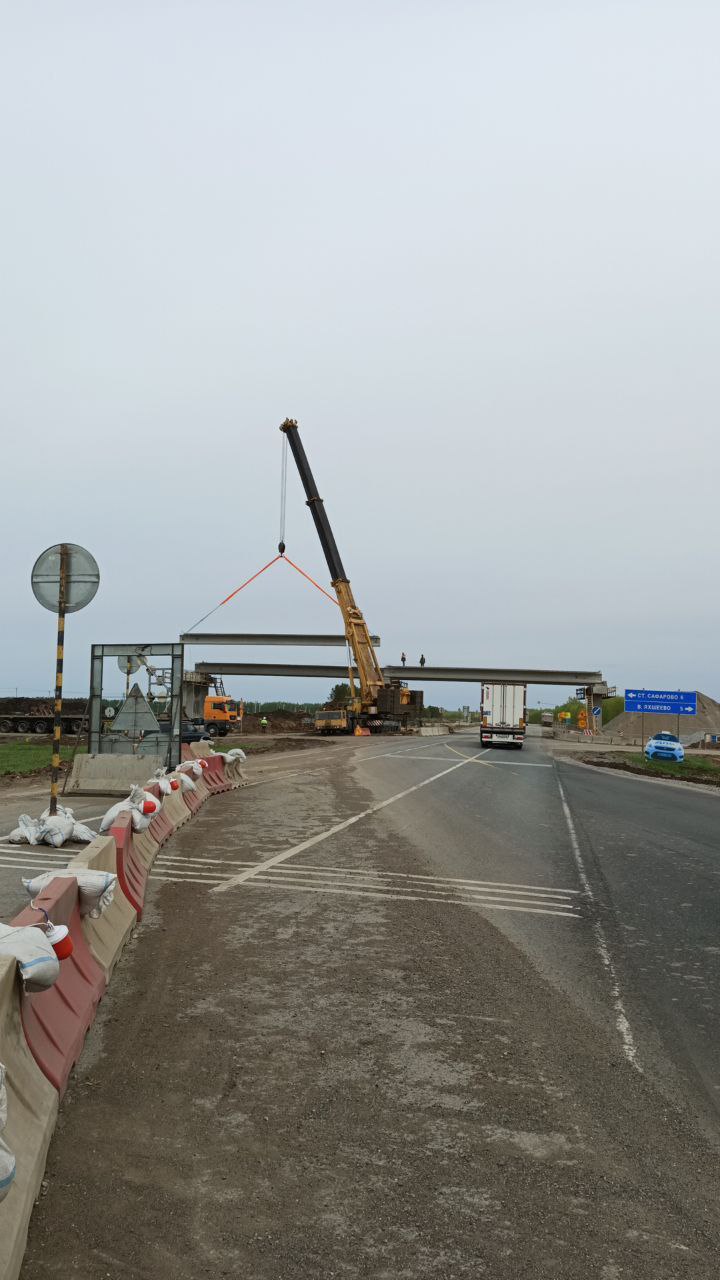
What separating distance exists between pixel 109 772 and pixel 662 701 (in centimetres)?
4537

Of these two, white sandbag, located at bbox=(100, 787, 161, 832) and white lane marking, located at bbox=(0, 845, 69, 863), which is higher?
white sandbag, located at bbox=(100, 787, 161, 832)

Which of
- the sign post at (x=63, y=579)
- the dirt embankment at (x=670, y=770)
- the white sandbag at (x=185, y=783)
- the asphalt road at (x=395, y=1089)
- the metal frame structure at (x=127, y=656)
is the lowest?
the dirt embankment at (x=670, y=770)

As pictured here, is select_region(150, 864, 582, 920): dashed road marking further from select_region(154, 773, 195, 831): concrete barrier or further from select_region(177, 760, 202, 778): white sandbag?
select_region(177, 760, 202, 778): white sandbag

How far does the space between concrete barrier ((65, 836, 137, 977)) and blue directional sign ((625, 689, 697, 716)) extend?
51.7 meters

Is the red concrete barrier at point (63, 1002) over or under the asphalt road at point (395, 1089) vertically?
over

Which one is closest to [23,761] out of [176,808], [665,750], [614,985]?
[176,808]

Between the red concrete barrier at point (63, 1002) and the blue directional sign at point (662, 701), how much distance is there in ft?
175

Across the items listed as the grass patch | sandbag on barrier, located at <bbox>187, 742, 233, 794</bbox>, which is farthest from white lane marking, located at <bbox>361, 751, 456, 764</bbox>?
sandbag on barrier, located at <bbox>187, 742, 233, 794</bbox>

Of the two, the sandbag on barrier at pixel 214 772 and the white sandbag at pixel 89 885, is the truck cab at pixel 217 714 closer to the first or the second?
the sandbag on barrier at pixel 214 772

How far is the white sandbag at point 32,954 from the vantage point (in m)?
3.96

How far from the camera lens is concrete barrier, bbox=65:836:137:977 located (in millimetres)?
5973

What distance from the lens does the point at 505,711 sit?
47.0 m

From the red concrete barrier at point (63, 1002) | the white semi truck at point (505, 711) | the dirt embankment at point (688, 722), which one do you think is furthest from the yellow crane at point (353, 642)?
the red concrete barrier at point (63, 1002)

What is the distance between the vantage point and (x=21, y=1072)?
3824 mm
